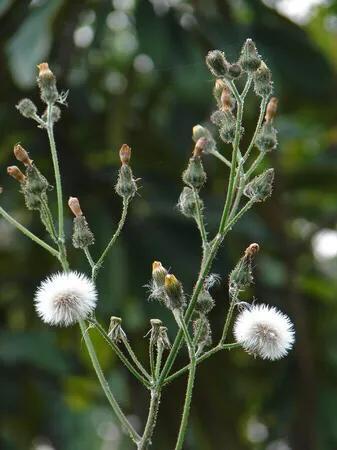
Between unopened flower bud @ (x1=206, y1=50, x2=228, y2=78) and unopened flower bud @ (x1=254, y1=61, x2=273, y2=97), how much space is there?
5 cm

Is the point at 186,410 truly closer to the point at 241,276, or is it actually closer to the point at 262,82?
the point at 241,276

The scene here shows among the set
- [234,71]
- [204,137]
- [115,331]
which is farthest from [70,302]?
[234,71]

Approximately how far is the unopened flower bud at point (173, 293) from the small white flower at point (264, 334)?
9cm

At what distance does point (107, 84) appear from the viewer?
4867 mm

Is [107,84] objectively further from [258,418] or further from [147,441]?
[147,441]

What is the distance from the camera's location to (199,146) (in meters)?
1.58

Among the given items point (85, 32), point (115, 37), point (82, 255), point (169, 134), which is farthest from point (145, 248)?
point (115, 37)

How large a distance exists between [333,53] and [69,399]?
2.04 meters

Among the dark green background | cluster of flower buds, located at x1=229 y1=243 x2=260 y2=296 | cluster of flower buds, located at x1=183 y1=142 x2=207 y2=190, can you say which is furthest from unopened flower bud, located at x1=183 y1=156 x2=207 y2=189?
the dark green background

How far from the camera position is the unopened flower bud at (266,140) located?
5.25 ft

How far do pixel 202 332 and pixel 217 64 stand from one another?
1.27 ft

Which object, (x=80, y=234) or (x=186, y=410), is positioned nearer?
(x=186, y=410)

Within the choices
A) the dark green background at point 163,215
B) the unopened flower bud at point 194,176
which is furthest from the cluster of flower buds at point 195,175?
the dark green background at point 163,215

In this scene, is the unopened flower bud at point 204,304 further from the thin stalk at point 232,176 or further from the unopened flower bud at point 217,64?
the unopened flower bud at point 217,64
